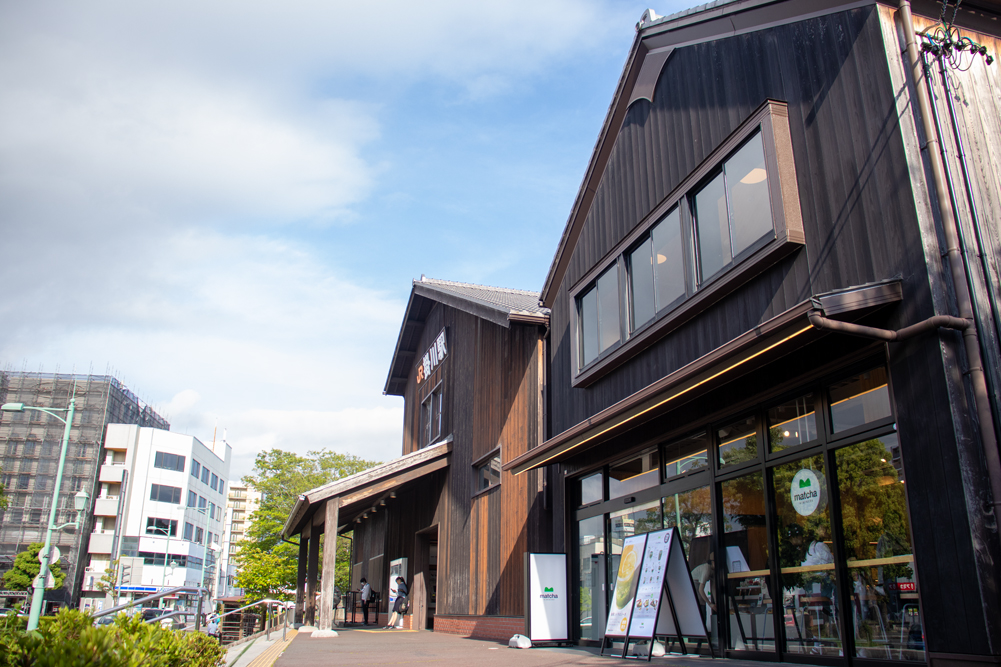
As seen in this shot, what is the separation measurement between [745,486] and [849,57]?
4.24 m

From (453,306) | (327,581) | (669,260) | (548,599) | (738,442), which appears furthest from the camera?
(453,306)

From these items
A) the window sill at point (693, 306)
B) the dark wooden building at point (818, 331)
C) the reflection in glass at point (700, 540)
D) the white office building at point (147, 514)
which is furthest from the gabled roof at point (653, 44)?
the white office building at point (147, 514)

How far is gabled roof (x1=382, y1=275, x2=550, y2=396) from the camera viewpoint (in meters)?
13.9

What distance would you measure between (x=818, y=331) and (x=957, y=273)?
1053 millimetres

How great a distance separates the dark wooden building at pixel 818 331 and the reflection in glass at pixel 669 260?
0.13 feet

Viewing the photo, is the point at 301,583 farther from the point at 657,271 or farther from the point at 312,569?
the point at 657,271

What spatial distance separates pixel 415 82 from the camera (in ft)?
34.8

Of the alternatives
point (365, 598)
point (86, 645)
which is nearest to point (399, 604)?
point (365, 598)

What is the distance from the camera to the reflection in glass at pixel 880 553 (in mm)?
5562

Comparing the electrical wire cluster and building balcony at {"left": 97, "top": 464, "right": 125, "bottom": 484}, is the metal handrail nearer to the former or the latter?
the electrical wire cluster

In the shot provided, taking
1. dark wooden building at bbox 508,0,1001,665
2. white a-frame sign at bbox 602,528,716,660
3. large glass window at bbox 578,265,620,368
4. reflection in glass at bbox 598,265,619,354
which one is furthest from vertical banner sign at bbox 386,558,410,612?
white a-frame sign at bbox 602,528,716,660

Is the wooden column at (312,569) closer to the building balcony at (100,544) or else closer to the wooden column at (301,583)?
the wooden column at (301,583)

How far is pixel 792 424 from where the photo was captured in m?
7.08

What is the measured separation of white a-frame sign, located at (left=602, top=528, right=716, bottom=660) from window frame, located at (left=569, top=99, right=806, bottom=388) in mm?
2466
